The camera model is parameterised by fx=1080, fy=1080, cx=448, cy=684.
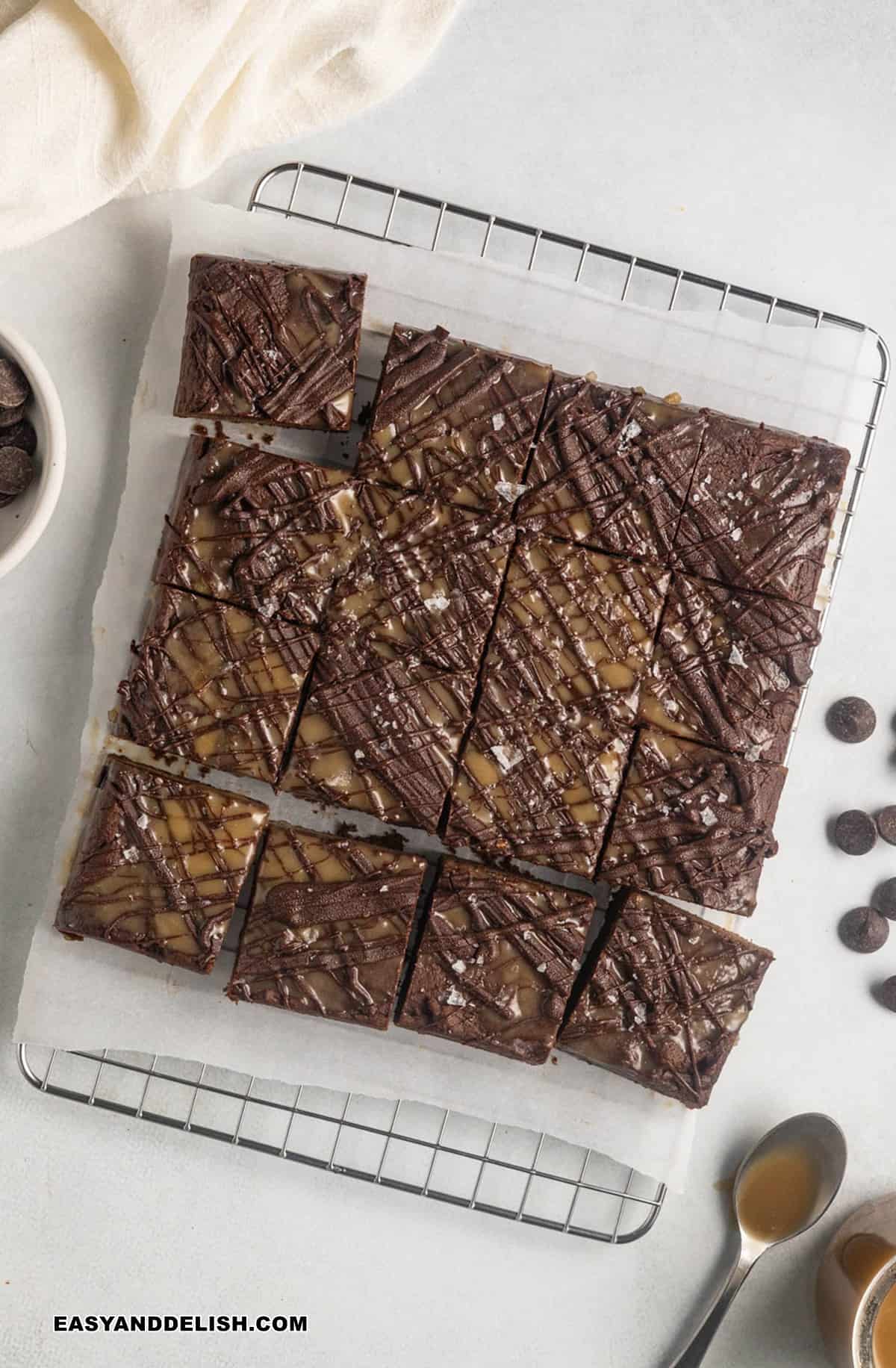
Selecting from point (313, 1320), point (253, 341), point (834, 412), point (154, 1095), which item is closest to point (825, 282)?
point (834, 412)

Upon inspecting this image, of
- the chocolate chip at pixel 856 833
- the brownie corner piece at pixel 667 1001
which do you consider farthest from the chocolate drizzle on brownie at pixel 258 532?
the chocolate chip at pixel 856 833

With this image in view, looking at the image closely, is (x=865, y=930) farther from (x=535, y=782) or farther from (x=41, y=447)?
(x=41, y=447)

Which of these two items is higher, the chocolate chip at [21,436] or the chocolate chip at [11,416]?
the chocolate chip at [11,416]

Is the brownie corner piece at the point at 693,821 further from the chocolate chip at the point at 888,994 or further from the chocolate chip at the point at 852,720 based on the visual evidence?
the chocolate chip at the point at 888,994

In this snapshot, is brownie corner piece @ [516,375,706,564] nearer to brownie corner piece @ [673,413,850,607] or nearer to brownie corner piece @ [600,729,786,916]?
brownie corner piece @ [673,413,850,607]

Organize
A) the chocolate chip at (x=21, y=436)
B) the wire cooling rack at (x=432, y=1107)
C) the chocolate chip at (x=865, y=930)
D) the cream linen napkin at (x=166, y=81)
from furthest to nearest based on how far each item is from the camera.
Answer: the chocolate chip at (x=865, y=930), the wire cooling rack at (x=432, y=1107), the chocolate chip at (x=21, y=436), the cream linen napkin at (x=166, y=81)

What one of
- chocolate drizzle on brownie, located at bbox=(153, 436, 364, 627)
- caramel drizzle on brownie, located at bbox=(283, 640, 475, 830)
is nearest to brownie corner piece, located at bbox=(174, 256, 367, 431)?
chocolate drizzle on brownie, located at bbox=(153, 436, 364, 627)

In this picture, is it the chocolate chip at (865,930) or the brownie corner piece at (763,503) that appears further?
the chocolate chip at (865,930)
